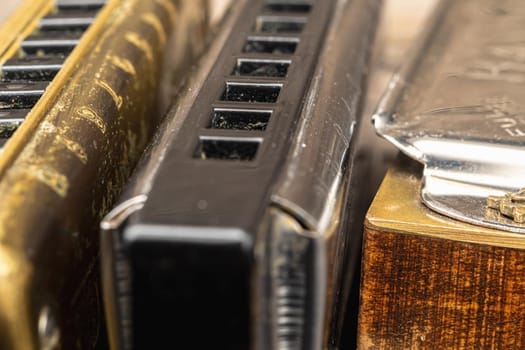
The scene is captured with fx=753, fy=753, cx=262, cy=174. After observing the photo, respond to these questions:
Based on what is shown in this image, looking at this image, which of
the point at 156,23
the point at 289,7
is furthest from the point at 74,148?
the point at 289,7

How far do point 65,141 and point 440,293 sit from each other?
395 mm

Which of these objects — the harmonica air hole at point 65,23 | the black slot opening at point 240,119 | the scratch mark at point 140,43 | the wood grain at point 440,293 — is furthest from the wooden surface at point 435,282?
the harmonica air hole at point 65,23

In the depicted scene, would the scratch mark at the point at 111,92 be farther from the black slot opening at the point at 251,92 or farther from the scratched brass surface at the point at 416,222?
the scratched brass surface at the point at 416,222

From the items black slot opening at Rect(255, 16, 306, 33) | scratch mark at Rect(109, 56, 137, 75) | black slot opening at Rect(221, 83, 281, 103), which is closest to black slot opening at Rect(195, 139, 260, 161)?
black slot opening at Rect(221, 83, 281, 103)

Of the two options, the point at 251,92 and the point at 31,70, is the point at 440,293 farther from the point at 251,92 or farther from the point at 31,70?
the point at 31,70

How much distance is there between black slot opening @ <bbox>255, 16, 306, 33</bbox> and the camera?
100 centimetres

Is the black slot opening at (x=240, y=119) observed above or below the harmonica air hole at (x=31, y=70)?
below

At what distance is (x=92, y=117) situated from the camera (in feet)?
2.58

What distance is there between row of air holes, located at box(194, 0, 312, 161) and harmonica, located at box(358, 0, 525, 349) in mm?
136

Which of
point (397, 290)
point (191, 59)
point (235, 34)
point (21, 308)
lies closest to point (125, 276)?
point (21, 308)

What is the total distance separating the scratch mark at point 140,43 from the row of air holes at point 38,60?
0.07 metres

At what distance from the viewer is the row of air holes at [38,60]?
0.80 metres

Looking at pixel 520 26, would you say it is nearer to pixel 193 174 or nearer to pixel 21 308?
pixel 193 174

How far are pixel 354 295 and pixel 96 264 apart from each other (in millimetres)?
379
